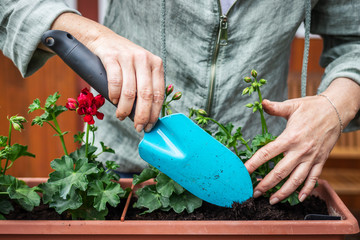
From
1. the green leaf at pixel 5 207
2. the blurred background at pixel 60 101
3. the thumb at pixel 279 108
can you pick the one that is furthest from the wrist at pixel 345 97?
the blurred background at pixel 60 101

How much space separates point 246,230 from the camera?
683 mm

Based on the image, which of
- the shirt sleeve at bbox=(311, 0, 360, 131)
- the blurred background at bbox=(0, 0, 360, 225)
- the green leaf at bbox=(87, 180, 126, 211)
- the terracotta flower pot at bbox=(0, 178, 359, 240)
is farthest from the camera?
the blurred background at bbox=(0, 0, 360, 225)

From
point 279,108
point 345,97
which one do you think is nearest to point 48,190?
point 279,108

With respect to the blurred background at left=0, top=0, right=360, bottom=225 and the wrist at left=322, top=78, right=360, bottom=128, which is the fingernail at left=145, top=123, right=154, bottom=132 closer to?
the wrist at left=322, top=78, right=360, bottom=128

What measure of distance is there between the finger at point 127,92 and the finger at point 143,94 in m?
0.01

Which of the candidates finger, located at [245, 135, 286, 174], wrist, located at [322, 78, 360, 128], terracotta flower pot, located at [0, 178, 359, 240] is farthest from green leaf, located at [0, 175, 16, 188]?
wrist, located at [322, 78, 360, 128]

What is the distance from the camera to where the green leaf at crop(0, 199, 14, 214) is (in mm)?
799

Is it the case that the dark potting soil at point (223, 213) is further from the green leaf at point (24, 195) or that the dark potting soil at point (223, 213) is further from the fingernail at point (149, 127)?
the fingernail at point (149, 127)

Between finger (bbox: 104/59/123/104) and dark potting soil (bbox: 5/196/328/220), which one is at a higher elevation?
finger (bbox: 104/59/123/104)

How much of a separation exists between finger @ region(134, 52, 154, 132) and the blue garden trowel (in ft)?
0.20

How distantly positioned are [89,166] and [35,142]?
2521mm

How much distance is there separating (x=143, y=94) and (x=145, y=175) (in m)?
0.23

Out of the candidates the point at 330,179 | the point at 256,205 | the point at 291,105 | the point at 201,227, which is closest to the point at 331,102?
the point at 291,105

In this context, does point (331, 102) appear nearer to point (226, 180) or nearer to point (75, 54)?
point (226, 180)
